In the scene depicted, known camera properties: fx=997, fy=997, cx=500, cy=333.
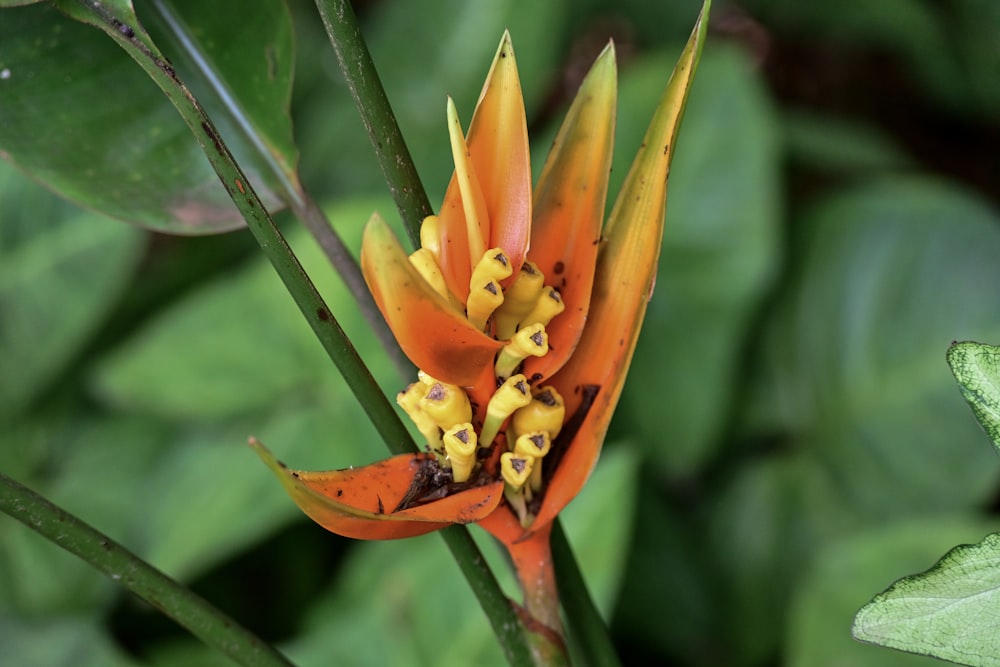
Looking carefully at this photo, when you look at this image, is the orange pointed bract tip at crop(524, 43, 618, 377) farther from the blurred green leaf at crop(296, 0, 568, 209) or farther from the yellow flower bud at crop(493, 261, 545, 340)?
the blurred green leaf at crop(296, 0, 568, 209)

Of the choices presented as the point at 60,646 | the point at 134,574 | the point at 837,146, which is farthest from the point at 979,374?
the point at 837,146

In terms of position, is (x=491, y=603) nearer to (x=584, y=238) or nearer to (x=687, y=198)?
(x=584, y=238)

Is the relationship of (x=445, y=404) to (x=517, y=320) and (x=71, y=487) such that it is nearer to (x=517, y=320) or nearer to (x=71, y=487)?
(x=517, y=320)

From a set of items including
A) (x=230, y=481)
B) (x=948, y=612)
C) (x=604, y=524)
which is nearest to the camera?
(x=948, y=612)

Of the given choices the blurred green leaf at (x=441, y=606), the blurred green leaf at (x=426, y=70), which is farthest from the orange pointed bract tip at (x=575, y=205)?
the blurred green leaf at (x=426, y=70)

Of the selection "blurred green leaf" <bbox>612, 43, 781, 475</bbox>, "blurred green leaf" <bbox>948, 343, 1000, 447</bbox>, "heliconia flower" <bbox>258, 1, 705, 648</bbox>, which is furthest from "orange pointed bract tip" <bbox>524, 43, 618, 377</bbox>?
"blurred green leaf" <bbox>612, 43, 781, 475</bbox>

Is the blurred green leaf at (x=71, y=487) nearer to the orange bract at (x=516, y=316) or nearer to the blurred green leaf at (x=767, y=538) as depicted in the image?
the blurred green leaf at (x=767, y=538)
